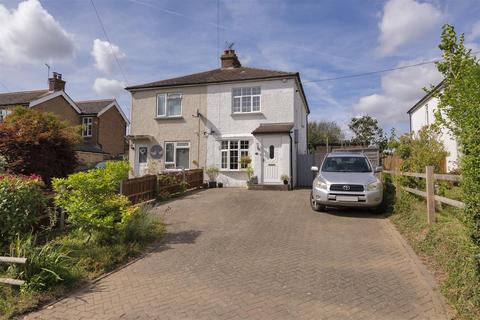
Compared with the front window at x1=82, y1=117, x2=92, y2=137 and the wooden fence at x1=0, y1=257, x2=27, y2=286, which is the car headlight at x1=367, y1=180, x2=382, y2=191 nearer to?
the wooden fence at x1=0, y1=257, x2=27, y2=286

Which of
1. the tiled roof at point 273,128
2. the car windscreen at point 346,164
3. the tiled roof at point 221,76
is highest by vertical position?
the tiled roof at point 221,76

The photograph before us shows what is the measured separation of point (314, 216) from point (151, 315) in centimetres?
619

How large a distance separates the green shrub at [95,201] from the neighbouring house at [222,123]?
991 cm

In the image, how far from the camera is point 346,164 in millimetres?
10500

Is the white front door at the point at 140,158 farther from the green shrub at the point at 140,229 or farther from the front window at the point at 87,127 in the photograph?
the front window at the point at 87,127

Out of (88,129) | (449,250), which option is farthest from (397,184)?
(88,129)

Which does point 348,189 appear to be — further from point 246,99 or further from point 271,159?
point 246,99

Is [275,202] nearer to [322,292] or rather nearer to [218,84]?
[322,292]

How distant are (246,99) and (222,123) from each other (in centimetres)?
181

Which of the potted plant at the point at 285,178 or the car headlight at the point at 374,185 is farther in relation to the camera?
the potted plant at the point at 285,178

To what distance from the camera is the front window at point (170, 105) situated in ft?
61.5

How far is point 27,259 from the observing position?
4.80 meters

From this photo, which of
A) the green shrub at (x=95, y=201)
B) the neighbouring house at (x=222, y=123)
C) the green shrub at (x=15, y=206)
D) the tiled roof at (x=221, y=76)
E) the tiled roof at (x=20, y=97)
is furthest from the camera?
the tiled roof at (x=20, y=97)

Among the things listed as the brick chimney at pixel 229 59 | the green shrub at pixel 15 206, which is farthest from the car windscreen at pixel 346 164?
the brick chimney at pixel 229 59
